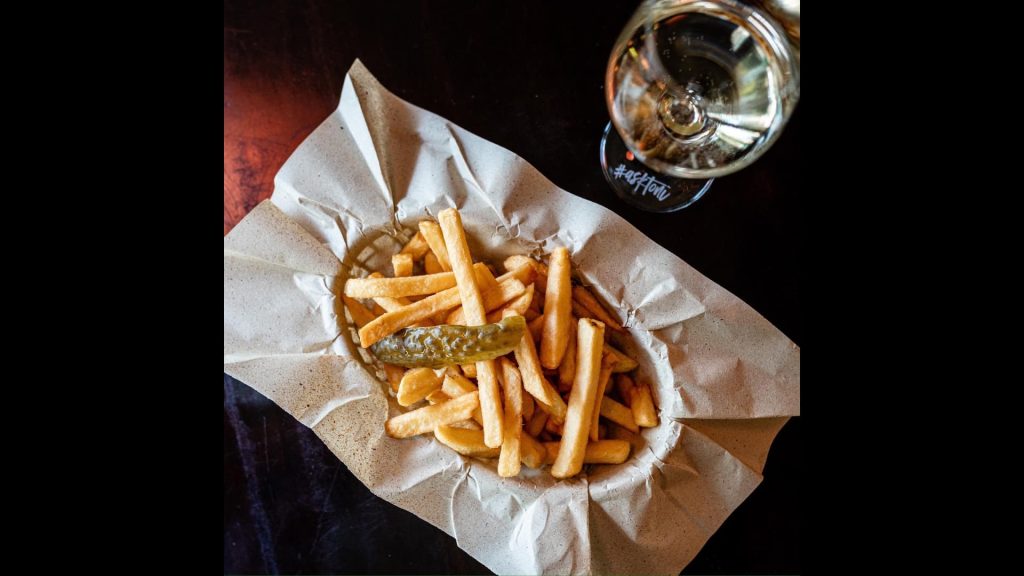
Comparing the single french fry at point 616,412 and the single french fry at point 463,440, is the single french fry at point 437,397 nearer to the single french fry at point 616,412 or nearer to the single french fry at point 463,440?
the single french fry at point 463,440

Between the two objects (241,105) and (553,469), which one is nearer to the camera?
(553,469)

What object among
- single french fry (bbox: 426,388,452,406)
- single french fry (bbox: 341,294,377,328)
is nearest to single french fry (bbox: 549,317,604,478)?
single french fry (bbox: 426,388,452,406)

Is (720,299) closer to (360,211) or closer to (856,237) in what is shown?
(856,237)

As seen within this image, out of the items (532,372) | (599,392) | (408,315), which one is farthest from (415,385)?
(599,392)

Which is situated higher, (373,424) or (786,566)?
(373,424)

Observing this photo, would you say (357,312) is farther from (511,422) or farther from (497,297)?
(511,422)

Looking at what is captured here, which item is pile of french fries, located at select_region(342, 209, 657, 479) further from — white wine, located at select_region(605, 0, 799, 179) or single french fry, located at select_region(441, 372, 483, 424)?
white wine, located at select_region(605, 0, 799, 179)

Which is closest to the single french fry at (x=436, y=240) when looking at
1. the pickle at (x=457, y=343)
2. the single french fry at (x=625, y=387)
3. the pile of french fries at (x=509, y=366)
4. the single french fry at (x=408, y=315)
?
the pile of french fries at (x=509, y=366)

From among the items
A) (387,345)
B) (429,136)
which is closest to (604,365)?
(387,345)
